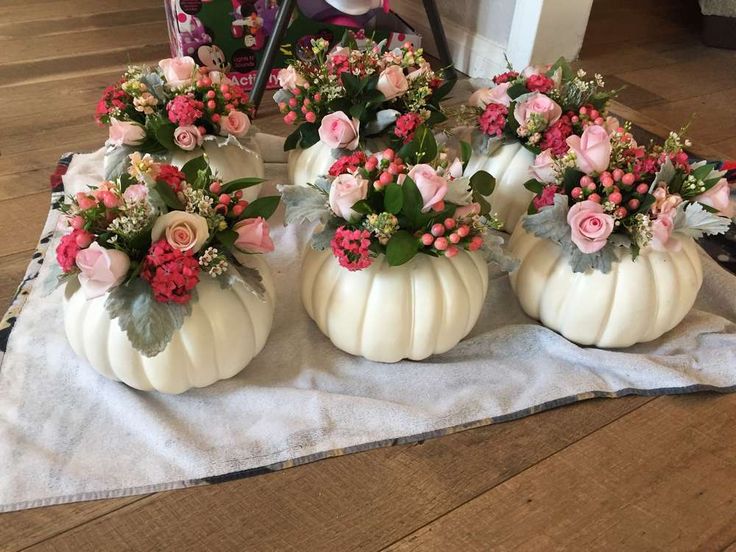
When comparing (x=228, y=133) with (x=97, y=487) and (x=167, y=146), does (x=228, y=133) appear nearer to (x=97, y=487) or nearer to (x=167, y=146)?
(x=167, y=146)

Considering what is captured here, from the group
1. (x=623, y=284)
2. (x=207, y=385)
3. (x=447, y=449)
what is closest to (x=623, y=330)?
(x=623, y=284)

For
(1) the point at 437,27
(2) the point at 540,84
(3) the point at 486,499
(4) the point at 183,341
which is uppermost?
(2) the point at 540,84

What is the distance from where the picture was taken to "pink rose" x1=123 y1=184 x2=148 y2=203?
3.05 ft

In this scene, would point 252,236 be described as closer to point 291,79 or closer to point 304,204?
point 304,204

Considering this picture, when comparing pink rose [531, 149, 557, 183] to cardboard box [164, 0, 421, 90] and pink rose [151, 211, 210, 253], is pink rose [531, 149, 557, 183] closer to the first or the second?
pink rose [151, 211, 210, 253]

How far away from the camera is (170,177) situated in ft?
3.25

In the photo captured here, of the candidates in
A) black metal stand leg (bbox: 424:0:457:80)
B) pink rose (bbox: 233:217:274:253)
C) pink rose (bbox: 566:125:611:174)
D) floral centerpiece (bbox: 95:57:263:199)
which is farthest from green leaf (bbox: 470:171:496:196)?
black metal stand leg (bbox: 424:0:457:80)

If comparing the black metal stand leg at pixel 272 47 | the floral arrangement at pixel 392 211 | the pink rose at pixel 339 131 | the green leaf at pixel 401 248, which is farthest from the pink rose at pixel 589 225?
the black metal stand leg at pixel 272 47

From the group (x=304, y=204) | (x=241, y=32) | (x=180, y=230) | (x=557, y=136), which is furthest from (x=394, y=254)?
(x=241, y=32)

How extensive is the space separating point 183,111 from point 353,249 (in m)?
0.50

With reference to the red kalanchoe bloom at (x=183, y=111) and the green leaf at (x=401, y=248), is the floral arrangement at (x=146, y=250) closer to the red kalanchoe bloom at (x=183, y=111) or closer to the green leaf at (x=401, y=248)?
the green leaf at (x=401, y=248)

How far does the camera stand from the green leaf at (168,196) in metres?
0.95

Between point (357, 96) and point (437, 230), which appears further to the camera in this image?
point (357, 96)

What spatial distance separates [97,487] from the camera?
0.91 metres
